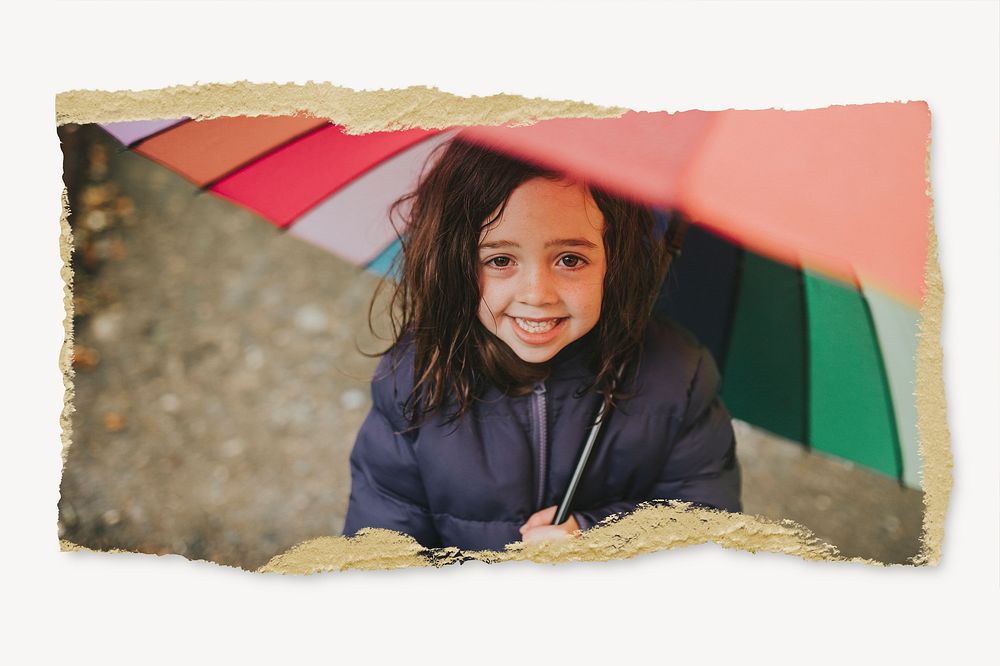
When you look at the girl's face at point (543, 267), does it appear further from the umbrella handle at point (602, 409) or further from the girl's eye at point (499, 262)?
the umbrella handle at point (602, 409)

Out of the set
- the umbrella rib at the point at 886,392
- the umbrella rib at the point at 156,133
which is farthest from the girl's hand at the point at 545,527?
the umbrella rib at the point at 156,133

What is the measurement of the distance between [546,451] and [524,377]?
0.39 ft

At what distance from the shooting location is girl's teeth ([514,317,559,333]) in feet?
3.88

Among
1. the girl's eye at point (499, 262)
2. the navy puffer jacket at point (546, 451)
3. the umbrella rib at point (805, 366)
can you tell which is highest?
the girl's eye at point (499, 262)

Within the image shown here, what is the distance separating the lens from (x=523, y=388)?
4.02 ft

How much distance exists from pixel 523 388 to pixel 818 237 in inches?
19.8

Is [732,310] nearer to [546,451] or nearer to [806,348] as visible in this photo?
[806,348]

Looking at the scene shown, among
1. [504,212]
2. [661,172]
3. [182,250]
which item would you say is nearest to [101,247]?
[182,250]

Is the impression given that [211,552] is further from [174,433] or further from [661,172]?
[661,172]

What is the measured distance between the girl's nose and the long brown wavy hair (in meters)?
0.07

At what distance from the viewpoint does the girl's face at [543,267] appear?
1.14 m

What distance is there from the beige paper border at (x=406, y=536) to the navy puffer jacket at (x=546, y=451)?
3 cm

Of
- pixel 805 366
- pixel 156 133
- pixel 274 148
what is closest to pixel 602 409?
pixel 805 366

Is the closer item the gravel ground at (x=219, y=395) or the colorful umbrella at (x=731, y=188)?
the colorful umbrella at (x=731, y=188)
